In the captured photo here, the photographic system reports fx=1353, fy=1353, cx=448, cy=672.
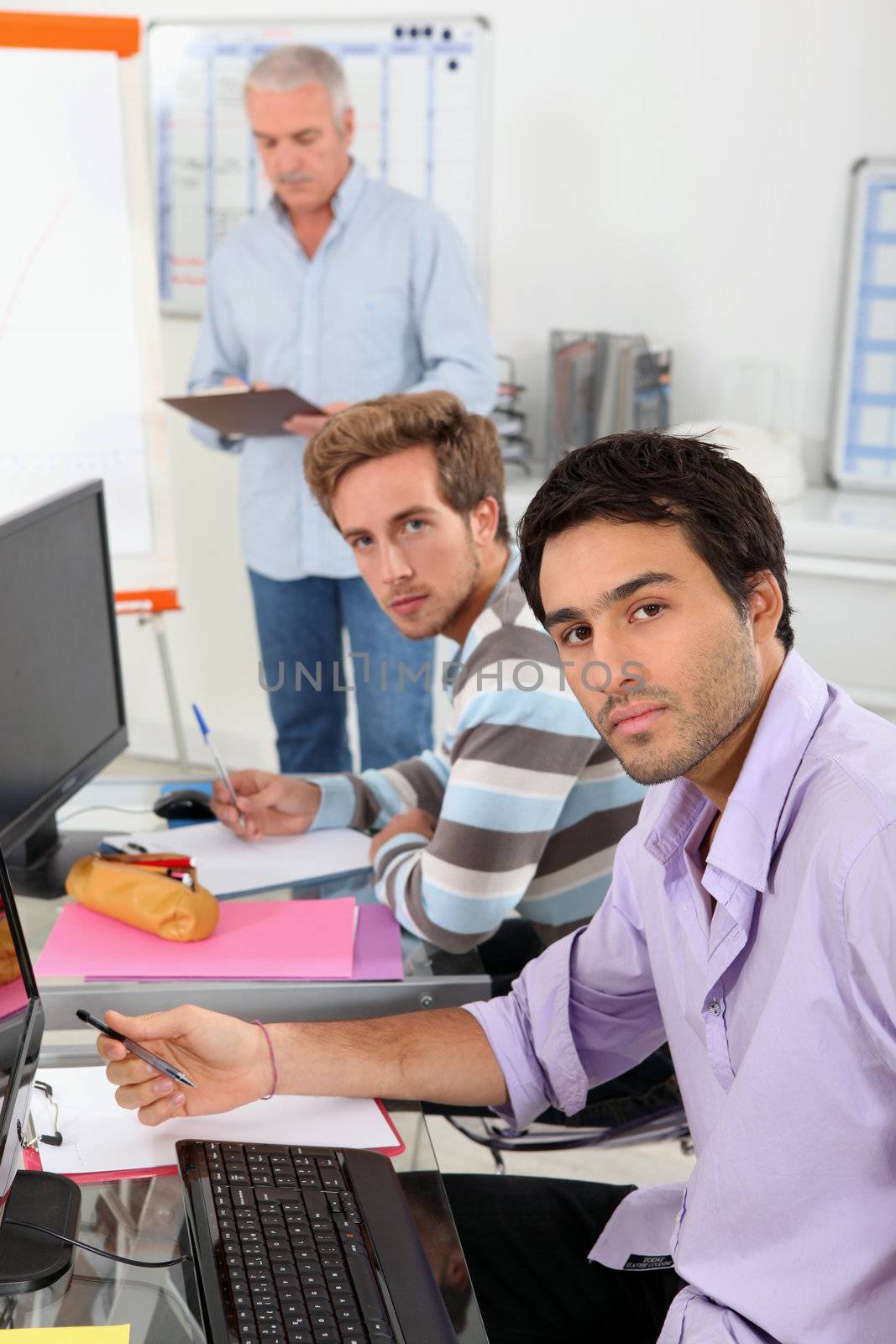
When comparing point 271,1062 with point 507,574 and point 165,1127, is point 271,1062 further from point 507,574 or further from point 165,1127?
point 507,574

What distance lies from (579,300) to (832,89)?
2.35 feet

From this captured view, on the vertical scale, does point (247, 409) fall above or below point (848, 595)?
above

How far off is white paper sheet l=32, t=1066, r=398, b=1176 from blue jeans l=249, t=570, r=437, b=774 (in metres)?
1.83

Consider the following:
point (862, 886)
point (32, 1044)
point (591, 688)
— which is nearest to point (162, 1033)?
point (32, 1044)

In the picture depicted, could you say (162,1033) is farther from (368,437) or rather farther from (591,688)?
(368,437)

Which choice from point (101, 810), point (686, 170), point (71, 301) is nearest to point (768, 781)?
point (101, 810)

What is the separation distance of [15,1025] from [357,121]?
2.85 metres

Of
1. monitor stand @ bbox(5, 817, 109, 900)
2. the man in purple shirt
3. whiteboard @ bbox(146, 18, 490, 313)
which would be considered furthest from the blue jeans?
the man in purple shirt

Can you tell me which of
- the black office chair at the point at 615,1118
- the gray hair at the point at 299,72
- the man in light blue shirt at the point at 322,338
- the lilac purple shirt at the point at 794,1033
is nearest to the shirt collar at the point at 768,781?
the lilac purple shirt at the point at 794,1033

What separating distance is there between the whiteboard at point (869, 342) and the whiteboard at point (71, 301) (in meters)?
1.53

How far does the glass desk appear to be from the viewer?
0.88 metres

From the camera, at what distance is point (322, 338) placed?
9.37ft

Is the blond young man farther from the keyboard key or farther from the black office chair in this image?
the keyboard key

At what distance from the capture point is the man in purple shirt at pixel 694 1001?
0.91 m
